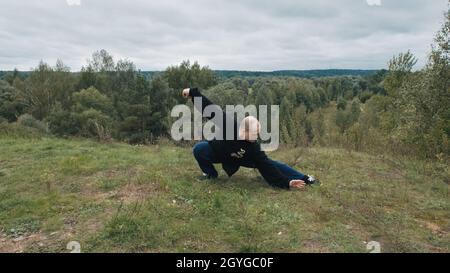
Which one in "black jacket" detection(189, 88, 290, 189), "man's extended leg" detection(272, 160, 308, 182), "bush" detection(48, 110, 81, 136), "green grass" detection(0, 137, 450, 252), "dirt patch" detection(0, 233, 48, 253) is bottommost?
"bush" detection(48, 110, 81, 136)

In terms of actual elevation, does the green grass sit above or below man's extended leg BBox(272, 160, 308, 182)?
below

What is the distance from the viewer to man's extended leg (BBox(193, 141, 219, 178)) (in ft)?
21.4

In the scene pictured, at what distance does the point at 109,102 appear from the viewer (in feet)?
150

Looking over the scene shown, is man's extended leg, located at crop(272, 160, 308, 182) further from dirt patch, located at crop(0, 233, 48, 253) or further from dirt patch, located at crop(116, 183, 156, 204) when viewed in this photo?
dirt patch, located at crop(0, 233, 48, 253)

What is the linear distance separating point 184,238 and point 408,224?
287 cm

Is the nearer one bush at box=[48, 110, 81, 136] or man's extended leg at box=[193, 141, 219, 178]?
man's extended leg at box=[193, 141, 219, 178]

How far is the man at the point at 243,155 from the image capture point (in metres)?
5.89

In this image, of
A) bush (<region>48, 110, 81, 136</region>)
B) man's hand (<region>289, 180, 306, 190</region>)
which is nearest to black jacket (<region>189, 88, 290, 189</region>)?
man's hand (<region>289, 180, 306, 190</region>)

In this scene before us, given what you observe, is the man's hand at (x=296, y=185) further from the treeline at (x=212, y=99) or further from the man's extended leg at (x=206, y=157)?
the treeline at (x=212, y=99)

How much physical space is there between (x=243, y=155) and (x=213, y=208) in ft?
3.87

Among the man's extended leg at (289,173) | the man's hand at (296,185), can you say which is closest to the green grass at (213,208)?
the man's hand at (296,185)
